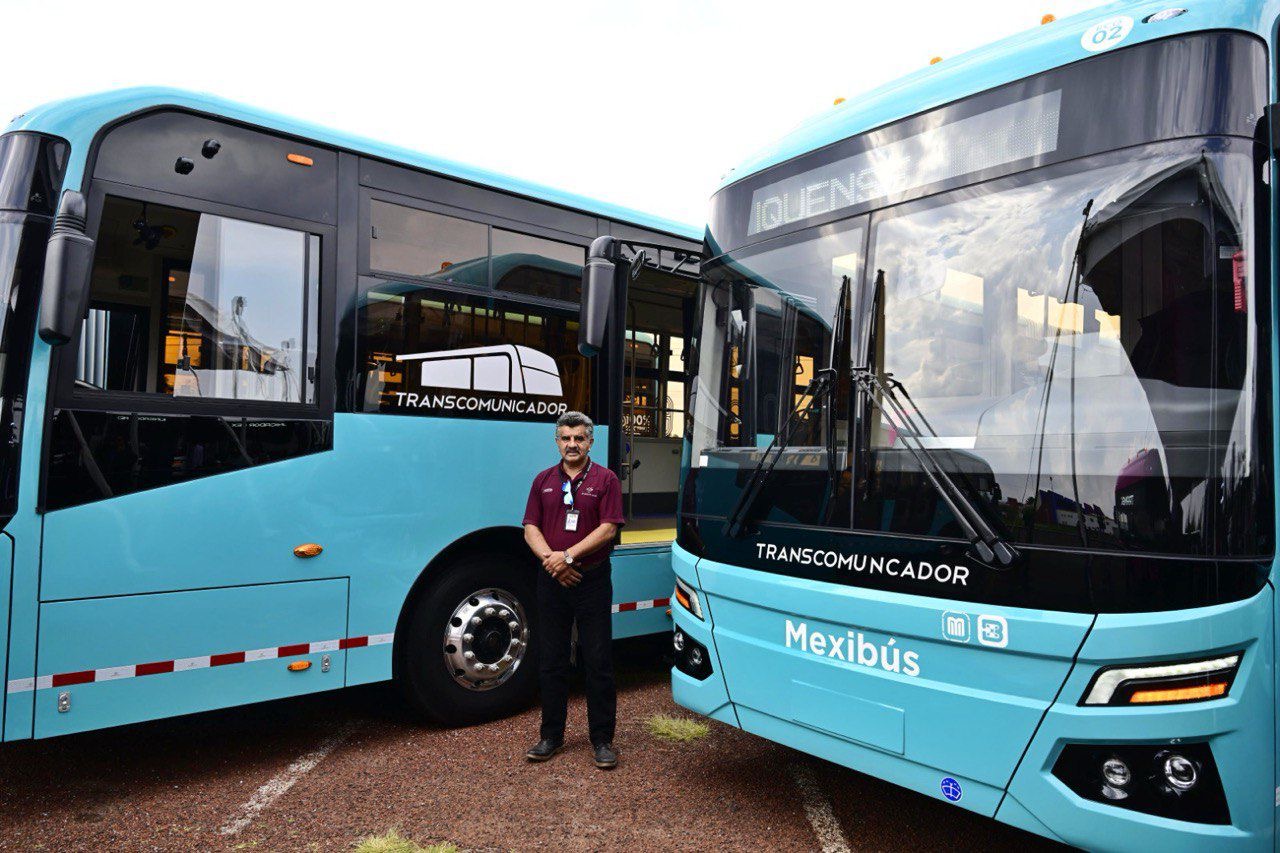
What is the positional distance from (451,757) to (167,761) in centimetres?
146

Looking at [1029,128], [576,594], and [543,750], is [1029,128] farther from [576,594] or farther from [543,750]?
[543,750]

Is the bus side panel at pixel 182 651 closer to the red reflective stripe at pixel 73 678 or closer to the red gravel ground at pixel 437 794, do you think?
the red reflective stripe at pixel 73 678

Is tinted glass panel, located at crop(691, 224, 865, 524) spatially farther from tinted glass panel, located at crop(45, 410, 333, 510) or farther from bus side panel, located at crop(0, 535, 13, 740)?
bus side panel, located at crop(0, 535, 13, 740)

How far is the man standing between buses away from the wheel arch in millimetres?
564

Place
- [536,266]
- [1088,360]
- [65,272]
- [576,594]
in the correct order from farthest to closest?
[536,266]
[576,594]
[65,272]
[1088,360]

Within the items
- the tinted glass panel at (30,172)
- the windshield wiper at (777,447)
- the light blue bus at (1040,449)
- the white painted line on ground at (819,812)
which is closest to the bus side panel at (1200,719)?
the light blue bus at (1040,449)

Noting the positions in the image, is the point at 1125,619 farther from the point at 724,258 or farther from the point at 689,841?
the point at 724,258

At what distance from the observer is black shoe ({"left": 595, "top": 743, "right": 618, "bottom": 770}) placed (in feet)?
15.4

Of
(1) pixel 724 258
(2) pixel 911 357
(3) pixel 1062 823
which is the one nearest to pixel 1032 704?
(3) pixel 1062 823

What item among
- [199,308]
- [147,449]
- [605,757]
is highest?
[199,308]

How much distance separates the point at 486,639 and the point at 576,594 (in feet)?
2.70

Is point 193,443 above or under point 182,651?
above

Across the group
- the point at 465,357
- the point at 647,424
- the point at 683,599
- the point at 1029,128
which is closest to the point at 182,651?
the point at 465,357

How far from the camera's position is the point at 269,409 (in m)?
4.48
